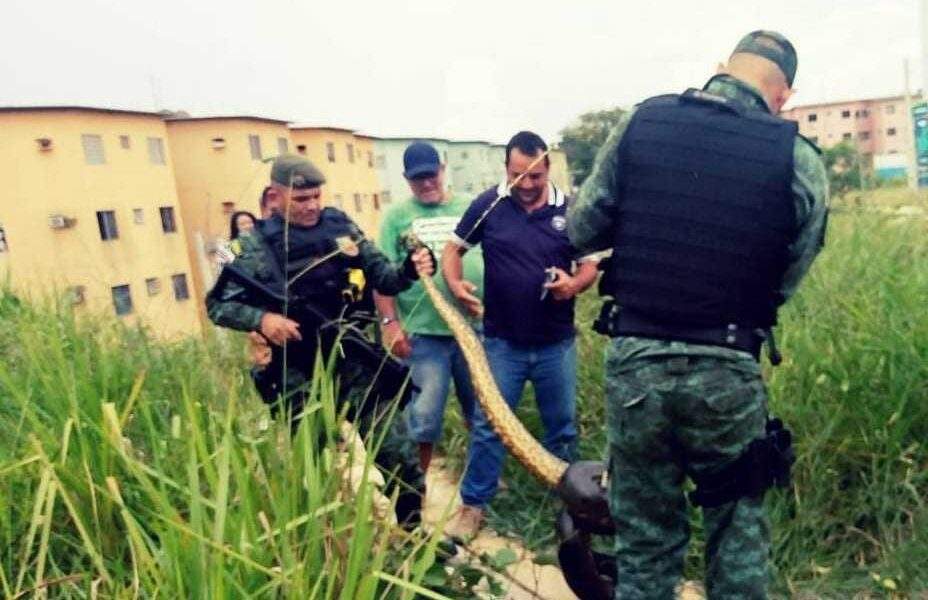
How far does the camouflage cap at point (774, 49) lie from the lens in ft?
6.31

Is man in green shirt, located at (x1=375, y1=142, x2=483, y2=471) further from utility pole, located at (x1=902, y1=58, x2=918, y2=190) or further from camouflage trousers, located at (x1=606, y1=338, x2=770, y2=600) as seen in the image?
utility pole, located at (x1=902, y1=58, x2=918, y2=190)

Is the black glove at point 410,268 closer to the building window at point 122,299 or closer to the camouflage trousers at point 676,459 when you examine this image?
the camouflage trousers at point 676,459

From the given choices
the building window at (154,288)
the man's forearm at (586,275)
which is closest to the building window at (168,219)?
the building window at (154,288)

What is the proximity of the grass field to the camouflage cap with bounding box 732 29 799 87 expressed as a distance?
119 cm

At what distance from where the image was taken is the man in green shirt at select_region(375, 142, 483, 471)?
3174 mm

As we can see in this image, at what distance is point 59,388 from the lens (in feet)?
6.31

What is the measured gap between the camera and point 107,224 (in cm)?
1764

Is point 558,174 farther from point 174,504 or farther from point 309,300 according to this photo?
point 174,504

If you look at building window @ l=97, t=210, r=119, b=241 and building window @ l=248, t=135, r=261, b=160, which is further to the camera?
building window @ l=248, t=135, r=261, b=160

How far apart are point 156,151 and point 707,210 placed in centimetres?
2013

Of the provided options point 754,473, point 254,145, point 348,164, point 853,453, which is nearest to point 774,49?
point 754,473

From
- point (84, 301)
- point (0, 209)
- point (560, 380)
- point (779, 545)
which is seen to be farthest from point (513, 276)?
point (0, 209)

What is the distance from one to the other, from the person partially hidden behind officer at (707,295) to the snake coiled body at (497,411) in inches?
14.5

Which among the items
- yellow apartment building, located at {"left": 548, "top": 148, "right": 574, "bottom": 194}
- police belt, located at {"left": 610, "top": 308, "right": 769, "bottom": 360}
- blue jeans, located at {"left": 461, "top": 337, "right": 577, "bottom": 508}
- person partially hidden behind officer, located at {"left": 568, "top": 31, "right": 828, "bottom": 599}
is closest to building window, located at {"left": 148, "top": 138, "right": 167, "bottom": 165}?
yellow apartment building, located at {"left": 548, "top": 148, "right": 574, "bottom": 194}
